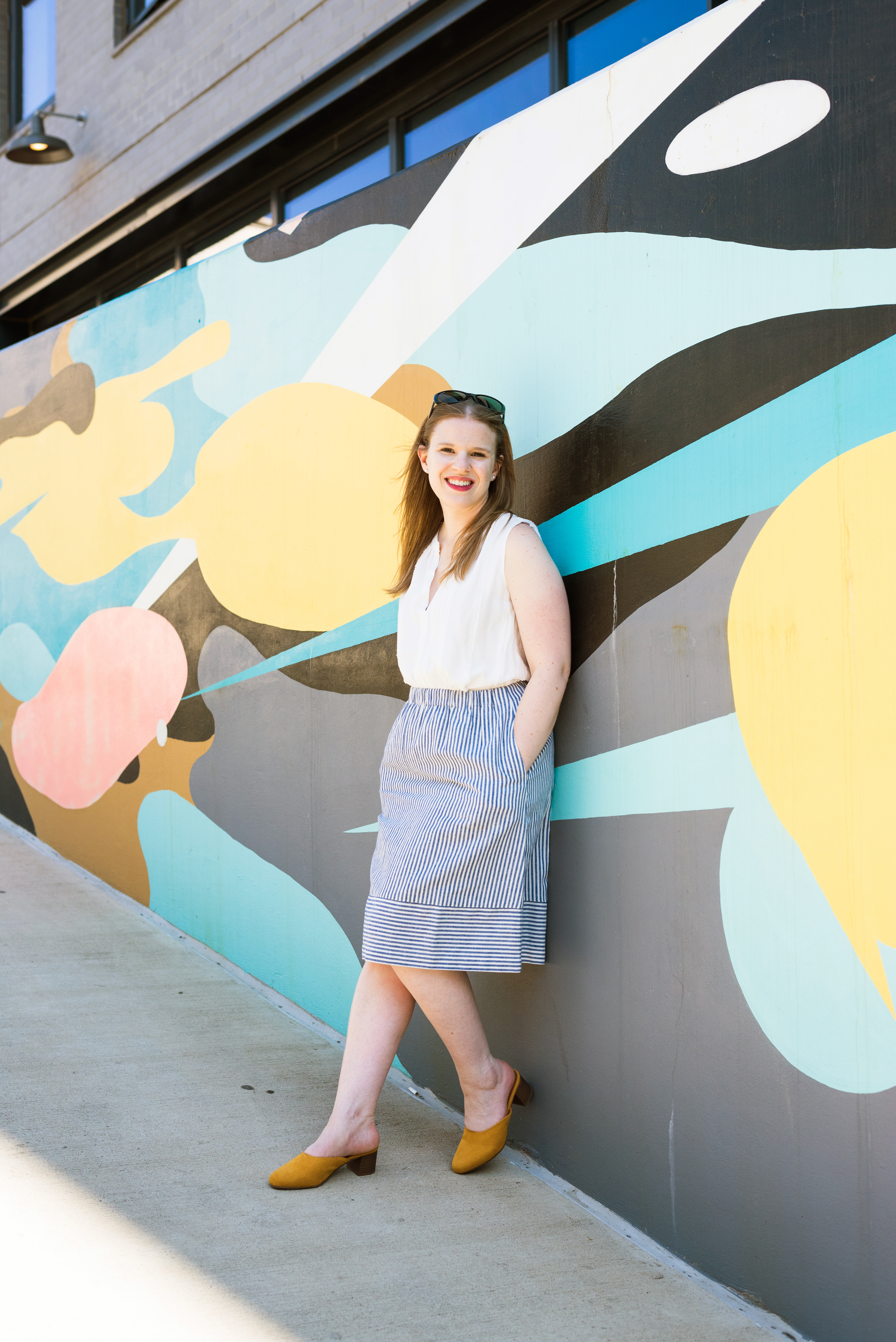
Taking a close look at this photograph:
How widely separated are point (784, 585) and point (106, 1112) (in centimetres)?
233

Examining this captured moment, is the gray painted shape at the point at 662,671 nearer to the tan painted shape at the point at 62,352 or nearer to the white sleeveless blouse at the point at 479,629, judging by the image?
the white sleeveless blouse at the point at 479,629

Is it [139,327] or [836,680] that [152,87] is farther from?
[836,680]

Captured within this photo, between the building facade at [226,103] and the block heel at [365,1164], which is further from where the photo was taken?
the building facade at [226,103]

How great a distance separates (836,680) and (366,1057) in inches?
60.2

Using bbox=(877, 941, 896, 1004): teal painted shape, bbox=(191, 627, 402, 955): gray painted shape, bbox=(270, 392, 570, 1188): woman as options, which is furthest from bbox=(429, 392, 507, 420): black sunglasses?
bbox=(877, 941, 896, 1004): teal painted shape

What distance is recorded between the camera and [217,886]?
463 centimetres

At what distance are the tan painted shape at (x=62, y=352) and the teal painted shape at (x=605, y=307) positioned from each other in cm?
293

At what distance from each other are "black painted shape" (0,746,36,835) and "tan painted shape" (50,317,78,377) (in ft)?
6.88

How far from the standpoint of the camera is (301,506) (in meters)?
4.19

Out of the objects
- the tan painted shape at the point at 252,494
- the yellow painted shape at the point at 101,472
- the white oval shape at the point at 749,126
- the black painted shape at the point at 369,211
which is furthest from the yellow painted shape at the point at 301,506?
the white oval shape at the point at 749,126

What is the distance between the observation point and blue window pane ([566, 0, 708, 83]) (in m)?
5.20

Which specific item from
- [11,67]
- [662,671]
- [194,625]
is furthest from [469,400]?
[11,67]

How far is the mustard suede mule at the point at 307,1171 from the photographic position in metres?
2.91

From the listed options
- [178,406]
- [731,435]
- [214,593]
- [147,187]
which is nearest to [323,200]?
[147,187]
